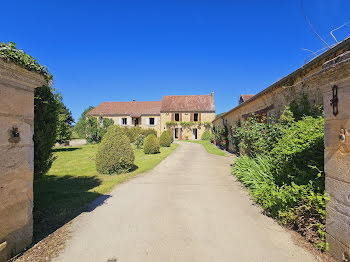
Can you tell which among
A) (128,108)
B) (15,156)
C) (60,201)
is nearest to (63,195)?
(60,201)

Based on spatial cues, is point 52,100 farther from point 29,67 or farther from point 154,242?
point 154,242

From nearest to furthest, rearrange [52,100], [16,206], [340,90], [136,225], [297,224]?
[340,90]
[16,206]
[297,224]
[136,225]
[52,100]

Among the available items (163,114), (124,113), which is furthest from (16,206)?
(124,113)

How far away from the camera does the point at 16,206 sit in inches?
82.1

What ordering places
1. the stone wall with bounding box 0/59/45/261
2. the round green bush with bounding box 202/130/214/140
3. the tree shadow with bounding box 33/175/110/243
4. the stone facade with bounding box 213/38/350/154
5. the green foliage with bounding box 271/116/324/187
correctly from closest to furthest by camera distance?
the stone wall with bounding box 0/59/45/261
the green foliage with bounding box 271/116/324/187
the tree shadow with bounding box 33/175/110/243
the stone facade with bounding box 213/38/350/154
the round green bush with bounding box 202/130/214/140

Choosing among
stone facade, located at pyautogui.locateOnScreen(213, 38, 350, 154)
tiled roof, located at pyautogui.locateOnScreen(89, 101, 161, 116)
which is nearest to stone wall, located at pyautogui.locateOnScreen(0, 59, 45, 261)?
stone facade, located at pyautogui.locateOnScreen(213, 38, 350, 154)

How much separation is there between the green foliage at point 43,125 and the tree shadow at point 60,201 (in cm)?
60

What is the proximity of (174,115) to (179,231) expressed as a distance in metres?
24.1

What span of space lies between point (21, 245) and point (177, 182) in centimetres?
370

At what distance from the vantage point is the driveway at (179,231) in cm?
213

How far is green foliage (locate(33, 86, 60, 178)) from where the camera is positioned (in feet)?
10.0

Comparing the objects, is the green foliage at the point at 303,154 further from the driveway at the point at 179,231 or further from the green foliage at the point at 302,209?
the driveway at the point at 179,231

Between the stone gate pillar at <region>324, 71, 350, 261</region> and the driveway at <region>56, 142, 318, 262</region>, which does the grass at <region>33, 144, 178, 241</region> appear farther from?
the stone gate pillar at <region>324, 71, 350, 261</region>

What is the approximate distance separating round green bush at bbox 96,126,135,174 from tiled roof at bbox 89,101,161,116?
2088cm
